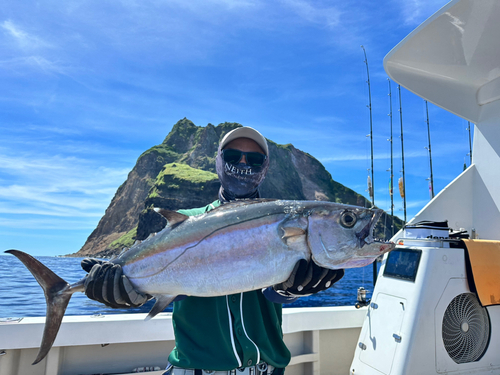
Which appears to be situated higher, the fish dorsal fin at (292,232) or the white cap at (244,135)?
the white cap at (244,135)

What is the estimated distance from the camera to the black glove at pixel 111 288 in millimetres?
1735

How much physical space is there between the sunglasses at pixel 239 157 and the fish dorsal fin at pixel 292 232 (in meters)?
0.83

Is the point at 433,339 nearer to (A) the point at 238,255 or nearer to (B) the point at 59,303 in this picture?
(A) the point at 238,255

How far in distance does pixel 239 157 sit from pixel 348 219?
1.00m

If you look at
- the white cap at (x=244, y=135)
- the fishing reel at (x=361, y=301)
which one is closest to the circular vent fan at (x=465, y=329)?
the fishing reel at (x=361, y=301)

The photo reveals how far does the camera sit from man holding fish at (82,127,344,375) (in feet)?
5.71

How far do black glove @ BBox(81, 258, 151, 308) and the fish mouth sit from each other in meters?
1.19

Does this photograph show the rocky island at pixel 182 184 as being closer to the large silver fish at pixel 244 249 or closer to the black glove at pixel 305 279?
the large silver fish at pixel 244 249

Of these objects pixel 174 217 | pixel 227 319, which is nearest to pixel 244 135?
pixel 174 217

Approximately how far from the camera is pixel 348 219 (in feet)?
5.45

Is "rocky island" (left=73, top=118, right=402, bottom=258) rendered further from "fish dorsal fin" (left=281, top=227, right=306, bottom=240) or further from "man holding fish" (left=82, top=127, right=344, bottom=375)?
"fish dorsal fin" (left=281, top=227, right=306, bottom=240)

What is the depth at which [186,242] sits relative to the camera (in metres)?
1.72

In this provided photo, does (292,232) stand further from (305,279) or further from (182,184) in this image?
(182,184)

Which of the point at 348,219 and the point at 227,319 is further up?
the point at 348,219
